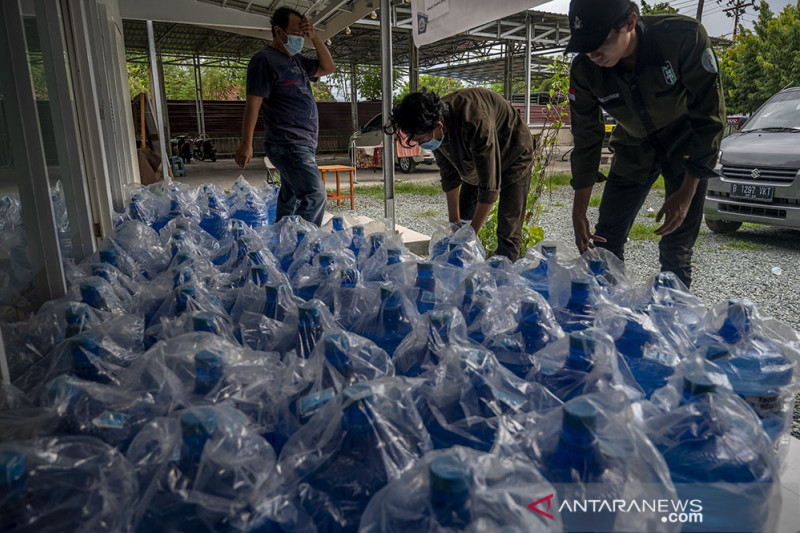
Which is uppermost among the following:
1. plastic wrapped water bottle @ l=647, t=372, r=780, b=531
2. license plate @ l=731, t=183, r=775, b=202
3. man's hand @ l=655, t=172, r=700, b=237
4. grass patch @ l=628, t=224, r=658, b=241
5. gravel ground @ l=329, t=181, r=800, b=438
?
man's hand @ l=655, t=172, r=700, b=237

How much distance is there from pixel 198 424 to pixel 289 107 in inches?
116

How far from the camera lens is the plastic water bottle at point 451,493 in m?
0.66

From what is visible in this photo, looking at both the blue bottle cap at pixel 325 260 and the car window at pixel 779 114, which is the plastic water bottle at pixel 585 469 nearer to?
the blue bottle cap at pixel 325 260

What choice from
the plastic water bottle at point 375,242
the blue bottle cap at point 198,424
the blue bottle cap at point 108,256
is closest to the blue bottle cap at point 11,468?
the blue bottle cap at point 198,424

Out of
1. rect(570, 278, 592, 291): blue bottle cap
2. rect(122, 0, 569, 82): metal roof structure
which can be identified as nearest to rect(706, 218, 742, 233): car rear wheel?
rect(122, 0, 569, 82): metal roof structure

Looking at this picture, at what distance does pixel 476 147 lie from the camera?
2.67 meters

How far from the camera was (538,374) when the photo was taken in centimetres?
115

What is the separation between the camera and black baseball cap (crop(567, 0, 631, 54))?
1.86m

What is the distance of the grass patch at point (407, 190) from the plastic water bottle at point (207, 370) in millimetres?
9142

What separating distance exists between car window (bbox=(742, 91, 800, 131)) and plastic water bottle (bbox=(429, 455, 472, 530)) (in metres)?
7.32

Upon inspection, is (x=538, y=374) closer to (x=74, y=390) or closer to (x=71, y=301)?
(x=74, y=390)

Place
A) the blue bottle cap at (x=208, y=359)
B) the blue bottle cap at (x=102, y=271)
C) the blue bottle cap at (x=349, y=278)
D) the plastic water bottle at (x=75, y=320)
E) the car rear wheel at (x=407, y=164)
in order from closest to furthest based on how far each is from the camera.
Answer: the blue bottle cap at (x=208, y=359)
the plastic water bottle at (x=75, y=320)
the blue bottle cap at (x=349, y=278)
the blue bottle cap at (x=102, y=271)
the car rear wheel at (x=407, y=164)

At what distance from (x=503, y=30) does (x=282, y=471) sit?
1518 cm

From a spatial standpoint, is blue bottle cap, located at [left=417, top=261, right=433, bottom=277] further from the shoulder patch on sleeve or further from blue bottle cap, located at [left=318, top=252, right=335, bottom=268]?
the shoulder patch on sleeve
